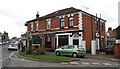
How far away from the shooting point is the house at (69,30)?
32378mm

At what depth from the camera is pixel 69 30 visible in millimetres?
33344

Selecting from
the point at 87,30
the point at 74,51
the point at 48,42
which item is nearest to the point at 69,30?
the point at 87,30

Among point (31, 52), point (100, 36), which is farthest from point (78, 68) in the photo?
point (100, 36)

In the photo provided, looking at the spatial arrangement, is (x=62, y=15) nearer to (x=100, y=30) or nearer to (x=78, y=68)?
(x=100, y=30)

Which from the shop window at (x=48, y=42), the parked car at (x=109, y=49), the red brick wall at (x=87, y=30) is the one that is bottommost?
the parked car at (x=109, y=49)

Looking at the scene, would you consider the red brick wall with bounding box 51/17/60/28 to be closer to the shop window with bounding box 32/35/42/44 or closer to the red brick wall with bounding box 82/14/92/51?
the shop window with bounding box 32/35/42/44

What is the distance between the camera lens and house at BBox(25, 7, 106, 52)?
3238 centimetres

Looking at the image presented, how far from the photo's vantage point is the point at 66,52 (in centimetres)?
2503

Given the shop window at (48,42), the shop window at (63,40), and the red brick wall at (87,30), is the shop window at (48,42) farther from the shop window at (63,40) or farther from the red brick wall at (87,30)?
the red brick wall at (87,30)

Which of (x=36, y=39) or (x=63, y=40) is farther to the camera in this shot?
(x=36, y=39)

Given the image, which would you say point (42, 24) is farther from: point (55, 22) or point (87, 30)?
point (87, 30)

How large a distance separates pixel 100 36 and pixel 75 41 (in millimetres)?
7170

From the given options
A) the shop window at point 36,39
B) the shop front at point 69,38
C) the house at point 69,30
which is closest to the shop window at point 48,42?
the house at point 69,30

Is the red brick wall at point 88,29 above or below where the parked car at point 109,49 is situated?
above
